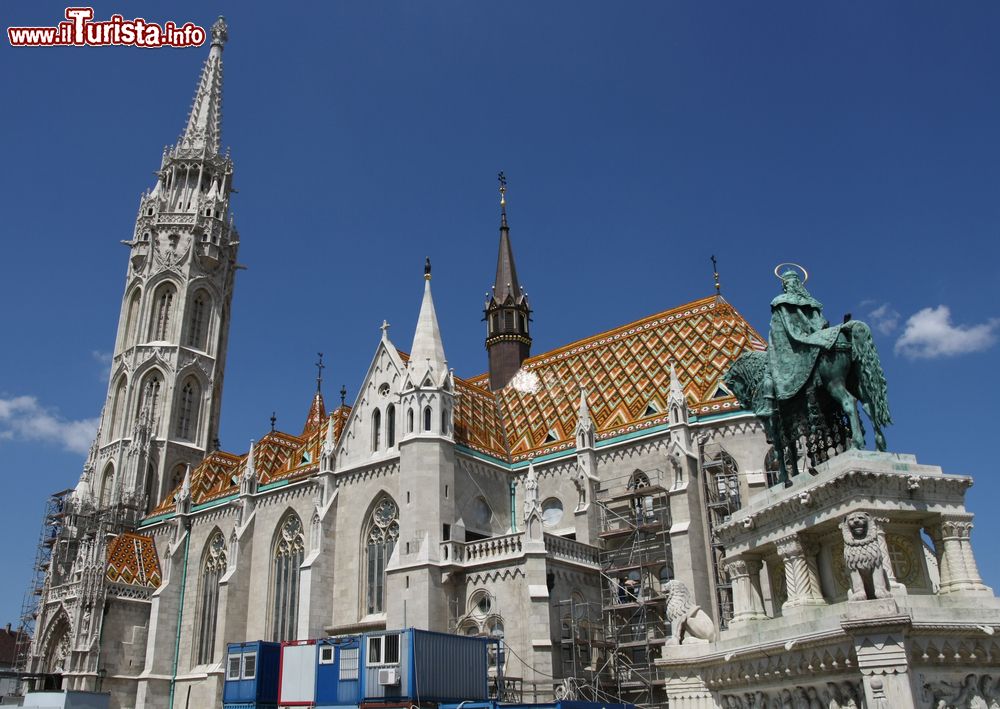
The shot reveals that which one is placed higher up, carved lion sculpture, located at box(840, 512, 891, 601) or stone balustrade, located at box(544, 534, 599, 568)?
stone balustrade, located at box(544, 534, 599, 568)

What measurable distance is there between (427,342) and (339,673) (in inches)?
475

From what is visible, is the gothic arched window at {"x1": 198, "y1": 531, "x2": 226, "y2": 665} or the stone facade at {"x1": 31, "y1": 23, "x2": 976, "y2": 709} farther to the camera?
the gothic arched window at {"x1": 198, "y1": 531, "x2": 226, "y2": 665}

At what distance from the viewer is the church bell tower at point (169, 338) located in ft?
146

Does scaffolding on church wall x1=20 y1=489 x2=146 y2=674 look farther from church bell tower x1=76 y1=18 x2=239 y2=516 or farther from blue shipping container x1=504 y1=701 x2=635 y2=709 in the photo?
blue shipping container x1=504 y1=701 x2=635 y2=709

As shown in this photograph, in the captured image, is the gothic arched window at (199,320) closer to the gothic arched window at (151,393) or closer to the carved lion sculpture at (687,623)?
the gothic arched window at (151,393)

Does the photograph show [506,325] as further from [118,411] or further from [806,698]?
[806,698]

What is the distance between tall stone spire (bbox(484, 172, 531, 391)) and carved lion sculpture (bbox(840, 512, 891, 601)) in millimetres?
29823

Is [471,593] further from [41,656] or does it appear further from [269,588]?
[41,656]

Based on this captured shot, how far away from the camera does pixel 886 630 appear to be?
916cm

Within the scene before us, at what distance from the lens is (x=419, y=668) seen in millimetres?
20391

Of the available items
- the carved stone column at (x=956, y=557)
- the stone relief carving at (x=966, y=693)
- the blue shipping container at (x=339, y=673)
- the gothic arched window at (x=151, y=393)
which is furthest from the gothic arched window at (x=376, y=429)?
the stone relief carving at (x=966, y=693)

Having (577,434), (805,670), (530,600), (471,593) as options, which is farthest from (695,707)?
(577,434)

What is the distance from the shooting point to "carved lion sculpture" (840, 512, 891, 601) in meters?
9.57

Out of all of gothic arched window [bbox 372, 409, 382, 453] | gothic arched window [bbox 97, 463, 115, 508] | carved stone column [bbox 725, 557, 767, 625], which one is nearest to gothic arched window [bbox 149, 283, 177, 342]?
gothic arched window [bbox 97, 463, 115, 508]
